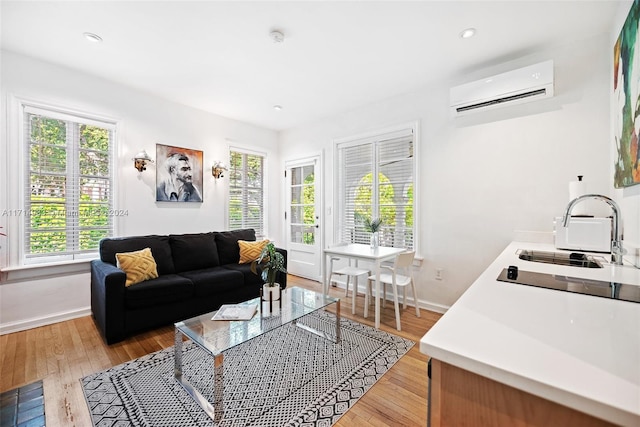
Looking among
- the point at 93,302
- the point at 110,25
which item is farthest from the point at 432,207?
the point at 93,302

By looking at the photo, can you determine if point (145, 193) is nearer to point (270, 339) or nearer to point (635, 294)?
point (270, 339)

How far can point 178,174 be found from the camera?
379cm

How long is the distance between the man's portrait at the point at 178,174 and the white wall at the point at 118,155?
0.09 metres

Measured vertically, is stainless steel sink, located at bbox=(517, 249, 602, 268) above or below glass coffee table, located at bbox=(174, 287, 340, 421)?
above

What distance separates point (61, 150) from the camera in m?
2.97

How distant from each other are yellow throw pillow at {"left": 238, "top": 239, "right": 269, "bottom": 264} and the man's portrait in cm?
98

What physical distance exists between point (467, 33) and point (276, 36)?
161 cm

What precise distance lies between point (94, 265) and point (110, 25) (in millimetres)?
2221

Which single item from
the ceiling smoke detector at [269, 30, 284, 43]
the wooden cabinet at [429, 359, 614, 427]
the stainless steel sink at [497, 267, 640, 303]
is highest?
the ceiling smoke detector at [269, 30, 284, 43]

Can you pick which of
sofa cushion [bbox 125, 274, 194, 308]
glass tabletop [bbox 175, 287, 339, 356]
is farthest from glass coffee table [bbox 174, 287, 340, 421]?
sofa cushion [bbox 125, 274, 194, 308]

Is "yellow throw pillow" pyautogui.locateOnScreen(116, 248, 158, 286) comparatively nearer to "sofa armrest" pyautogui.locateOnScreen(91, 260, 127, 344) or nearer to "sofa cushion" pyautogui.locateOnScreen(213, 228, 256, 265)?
"sofa armrest" pyautogui.locateOnScreen(91, 260, 127, 344)

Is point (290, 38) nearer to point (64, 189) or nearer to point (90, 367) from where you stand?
point (64, 189)

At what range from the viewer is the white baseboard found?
102 inches

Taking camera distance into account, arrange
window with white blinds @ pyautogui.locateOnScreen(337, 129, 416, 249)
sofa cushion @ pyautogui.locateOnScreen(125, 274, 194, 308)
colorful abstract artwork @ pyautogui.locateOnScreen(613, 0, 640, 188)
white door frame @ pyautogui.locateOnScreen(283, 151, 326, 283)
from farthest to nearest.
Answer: white door frame @ pyautogui.locateOnScreen(283, 151, 326, 283) → window with white blinds @ pyautogui.locateOnScreen(337, 129, 416, 249) → sofa cushion @ pyautogui.locateOnScreen(125, 274, 194, 308) → colorful abstract artwork @ pyautogui.locateOnScreen(613, 0, 640, 188)
